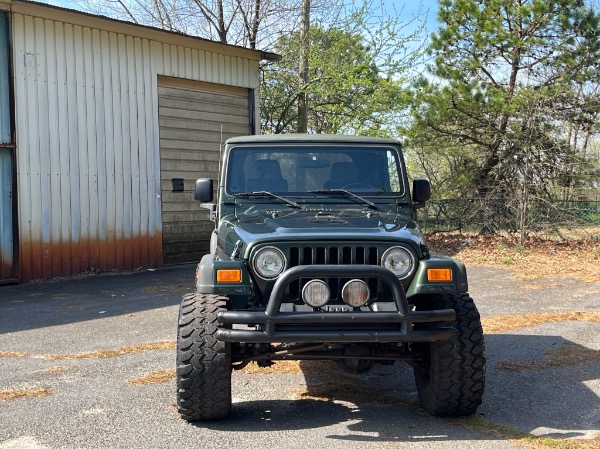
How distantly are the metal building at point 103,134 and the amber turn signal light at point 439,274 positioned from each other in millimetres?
8750

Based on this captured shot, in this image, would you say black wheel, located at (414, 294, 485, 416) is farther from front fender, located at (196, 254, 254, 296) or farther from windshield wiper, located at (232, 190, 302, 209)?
windshield wiper, located at (232, 190, 302, 209)

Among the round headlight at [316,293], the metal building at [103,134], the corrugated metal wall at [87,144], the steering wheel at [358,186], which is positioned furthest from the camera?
the corrugated metal wall at [87,144]

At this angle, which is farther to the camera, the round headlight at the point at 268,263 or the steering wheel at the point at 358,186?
the steering wheel at the point at 358,186

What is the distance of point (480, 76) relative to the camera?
16.0 metres

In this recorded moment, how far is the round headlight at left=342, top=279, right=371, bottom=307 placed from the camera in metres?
4.37

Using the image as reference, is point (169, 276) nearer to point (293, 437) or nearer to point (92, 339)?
point (92, 339)

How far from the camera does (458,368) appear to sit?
4.59 meters

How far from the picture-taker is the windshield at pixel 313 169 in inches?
228

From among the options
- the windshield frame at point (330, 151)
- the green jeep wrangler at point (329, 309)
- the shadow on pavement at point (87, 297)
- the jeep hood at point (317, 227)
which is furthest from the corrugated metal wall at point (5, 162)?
the green jeep wrangler at point (329, 309)

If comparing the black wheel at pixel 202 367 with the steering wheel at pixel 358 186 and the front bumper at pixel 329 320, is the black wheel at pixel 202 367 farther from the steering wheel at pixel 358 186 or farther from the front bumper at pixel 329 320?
the steering wheel at pixel 358 186

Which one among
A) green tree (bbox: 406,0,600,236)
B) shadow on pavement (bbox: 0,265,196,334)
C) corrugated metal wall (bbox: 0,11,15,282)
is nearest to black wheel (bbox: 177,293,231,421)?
shadow on pavement (bbox: 0,265,196,334)

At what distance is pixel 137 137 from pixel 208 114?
186cm

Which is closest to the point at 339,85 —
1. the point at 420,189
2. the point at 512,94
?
the point at 512,94

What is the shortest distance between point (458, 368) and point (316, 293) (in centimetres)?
105
